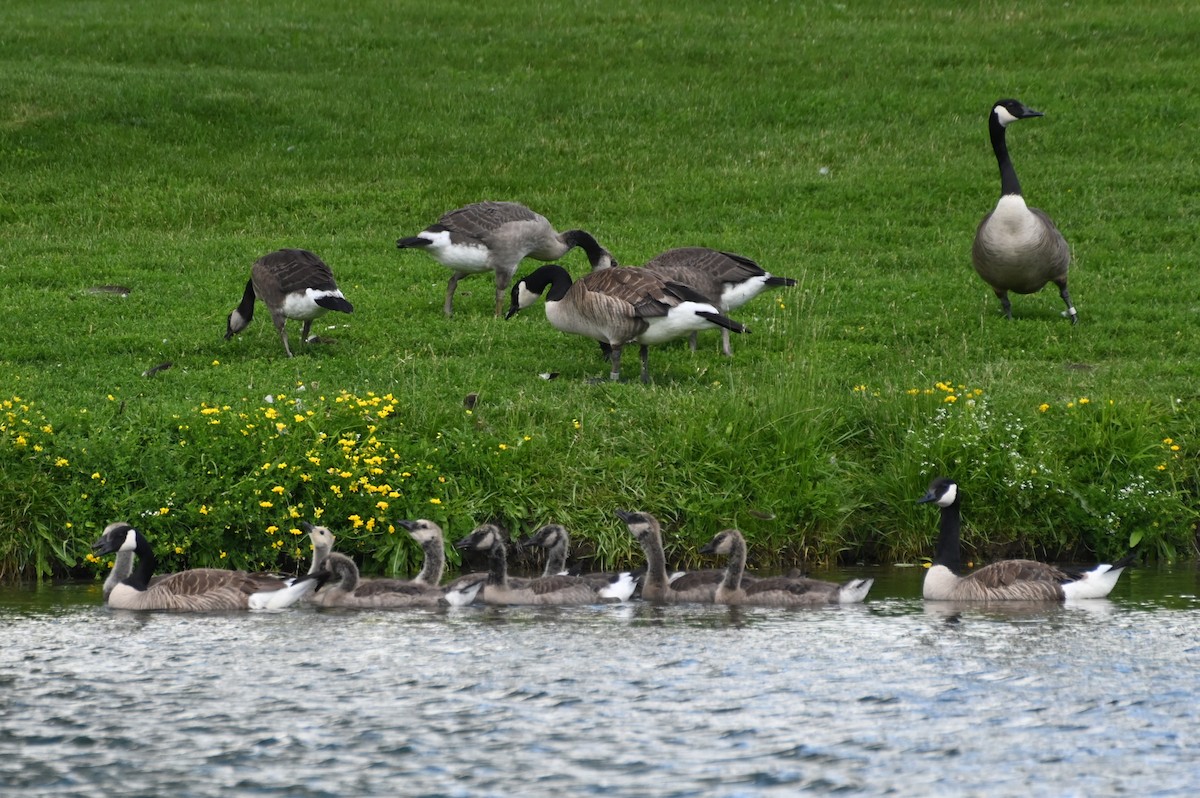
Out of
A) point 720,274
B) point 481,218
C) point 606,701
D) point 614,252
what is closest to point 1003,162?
point 720,274

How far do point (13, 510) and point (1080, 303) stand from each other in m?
14.3

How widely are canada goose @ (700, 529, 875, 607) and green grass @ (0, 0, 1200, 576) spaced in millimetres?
1518

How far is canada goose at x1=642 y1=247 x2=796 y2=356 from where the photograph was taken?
60.7 ft

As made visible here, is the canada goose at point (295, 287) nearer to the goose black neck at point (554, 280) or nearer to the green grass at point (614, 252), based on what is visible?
the green grass at point (614, 252)

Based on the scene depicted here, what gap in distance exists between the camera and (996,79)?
34625mm

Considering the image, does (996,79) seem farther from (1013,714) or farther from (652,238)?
(1013,714)

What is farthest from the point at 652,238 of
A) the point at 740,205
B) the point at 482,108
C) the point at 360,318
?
the point at 482,108

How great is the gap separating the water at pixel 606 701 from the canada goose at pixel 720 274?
6.74 meters

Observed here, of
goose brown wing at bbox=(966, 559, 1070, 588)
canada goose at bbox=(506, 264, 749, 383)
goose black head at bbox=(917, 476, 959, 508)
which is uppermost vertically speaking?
canada goose at bbox=(506, 264, 749, 383)

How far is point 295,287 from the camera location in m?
18.0

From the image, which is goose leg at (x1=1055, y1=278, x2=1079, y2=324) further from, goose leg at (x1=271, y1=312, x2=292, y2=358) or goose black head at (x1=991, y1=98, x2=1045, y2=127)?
goose leg at (x1=271, y1=312, x2=292, y2=358)

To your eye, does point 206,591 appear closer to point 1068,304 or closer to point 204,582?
point 204,582

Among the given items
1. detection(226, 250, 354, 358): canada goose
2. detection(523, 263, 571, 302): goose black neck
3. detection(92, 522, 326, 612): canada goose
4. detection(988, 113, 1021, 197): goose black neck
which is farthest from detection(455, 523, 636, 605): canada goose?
detection(988, 113, 1021, 197): goose black neck

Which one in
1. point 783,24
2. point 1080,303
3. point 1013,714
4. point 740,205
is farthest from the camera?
point 783,24
